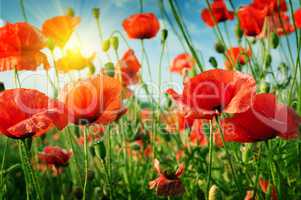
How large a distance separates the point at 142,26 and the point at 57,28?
569 mm

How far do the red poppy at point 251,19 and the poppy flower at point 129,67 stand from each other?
0.60 metres

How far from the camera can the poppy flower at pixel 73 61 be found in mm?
2377

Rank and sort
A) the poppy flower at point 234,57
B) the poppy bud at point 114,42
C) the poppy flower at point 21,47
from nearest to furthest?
the poppy flower at point 21,47 < the poppy flower at point 234,57 < the poppy bud at point 114,42

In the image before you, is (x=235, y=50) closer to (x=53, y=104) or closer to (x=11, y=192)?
(x=11, y=192)

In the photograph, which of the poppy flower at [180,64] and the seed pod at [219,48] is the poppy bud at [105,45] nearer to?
the seed pod at [219,48]

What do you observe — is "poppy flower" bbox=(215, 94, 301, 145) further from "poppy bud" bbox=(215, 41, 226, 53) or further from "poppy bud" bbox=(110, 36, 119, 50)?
"poppy bud" bbox=(110, 36, 119, 50)

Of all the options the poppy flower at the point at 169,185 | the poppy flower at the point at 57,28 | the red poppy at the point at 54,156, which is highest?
the poppy flower at the point at 57,28

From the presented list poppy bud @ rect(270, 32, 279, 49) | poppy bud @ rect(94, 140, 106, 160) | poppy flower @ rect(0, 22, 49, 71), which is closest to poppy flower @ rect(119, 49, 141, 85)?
poppy bud @ rect(270, 32, 279, 49)

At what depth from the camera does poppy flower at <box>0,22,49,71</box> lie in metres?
1.35

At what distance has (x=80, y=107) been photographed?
→ 1134mm

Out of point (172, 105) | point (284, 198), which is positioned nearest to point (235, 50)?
point (172, 105)

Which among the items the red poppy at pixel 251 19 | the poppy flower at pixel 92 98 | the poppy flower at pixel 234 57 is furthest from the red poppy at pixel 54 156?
the red poppy at pixel 251 19

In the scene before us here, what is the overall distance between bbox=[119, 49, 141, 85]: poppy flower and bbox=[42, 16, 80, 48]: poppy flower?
0.41 m

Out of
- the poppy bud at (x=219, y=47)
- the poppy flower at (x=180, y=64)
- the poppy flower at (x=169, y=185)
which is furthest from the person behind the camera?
the poppy flower at (x=180, y=64)
